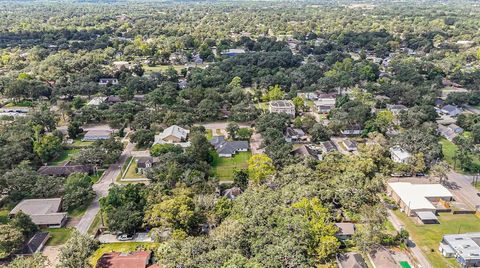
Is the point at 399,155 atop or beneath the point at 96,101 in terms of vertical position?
beneath

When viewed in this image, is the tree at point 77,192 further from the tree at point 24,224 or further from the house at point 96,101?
the house at point 96,101

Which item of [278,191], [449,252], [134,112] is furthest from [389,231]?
[134,112]

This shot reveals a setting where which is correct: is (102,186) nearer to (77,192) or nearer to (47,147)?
(77,192)

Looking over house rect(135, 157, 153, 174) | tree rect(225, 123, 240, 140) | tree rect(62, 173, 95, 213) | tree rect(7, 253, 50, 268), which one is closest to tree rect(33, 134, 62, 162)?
tree rect(62, 173, 95, 213)

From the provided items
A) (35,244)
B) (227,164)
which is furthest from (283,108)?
(35,244)

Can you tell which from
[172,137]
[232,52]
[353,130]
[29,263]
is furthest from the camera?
[232,52]

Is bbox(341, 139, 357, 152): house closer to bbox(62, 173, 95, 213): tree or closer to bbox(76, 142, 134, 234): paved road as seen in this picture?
bbox(76, 142, 134, 234): paved road
